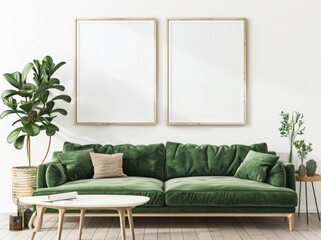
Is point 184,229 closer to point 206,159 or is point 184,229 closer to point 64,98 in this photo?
point 206,159

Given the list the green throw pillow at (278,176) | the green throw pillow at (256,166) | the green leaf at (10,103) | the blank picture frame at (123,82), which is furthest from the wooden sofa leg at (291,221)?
the green leaf at (10,103)

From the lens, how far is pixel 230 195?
538cm

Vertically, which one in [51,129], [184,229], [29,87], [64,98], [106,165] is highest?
[29,87]

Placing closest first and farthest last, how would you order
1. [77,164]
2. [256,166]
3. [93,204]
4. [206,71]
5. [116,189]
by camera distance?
[93,204] → [116,189] → [256,166] → [77,164] → [206,71]

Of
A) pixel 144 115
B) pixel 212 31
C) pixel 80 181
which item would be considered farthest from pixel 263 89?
pixel 80 181

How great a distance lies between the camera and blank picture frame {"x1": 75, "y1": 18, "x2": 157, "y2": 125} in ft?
21.7

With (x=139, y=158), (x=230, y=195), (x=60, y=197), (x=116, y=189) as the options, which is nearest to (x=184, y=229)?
(x=230, y=195)

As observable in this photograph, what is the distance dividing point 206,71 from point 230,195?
1854mm

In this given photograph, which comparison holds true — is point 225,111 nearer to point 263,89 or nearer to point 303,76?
point 263,89

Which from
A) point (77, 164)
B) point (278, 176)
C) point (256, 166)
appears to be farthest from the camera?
point (77, 164)

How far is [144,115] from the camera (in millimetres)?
6629

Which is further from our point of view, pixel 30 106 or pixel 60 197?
pixel 30 106

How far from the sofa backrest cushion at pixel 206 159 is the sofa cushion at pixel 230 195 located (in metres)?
0.74

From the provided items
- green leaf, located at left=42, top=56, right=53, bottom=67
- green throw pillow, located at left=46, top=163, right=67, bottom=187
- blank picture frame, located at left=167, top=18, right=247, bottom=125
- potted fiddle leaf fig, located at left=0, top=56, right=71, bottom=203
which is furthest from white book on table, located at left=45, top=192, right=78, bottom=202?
blank picture frame, located at left=167, top=18, right=247, bottom=125
